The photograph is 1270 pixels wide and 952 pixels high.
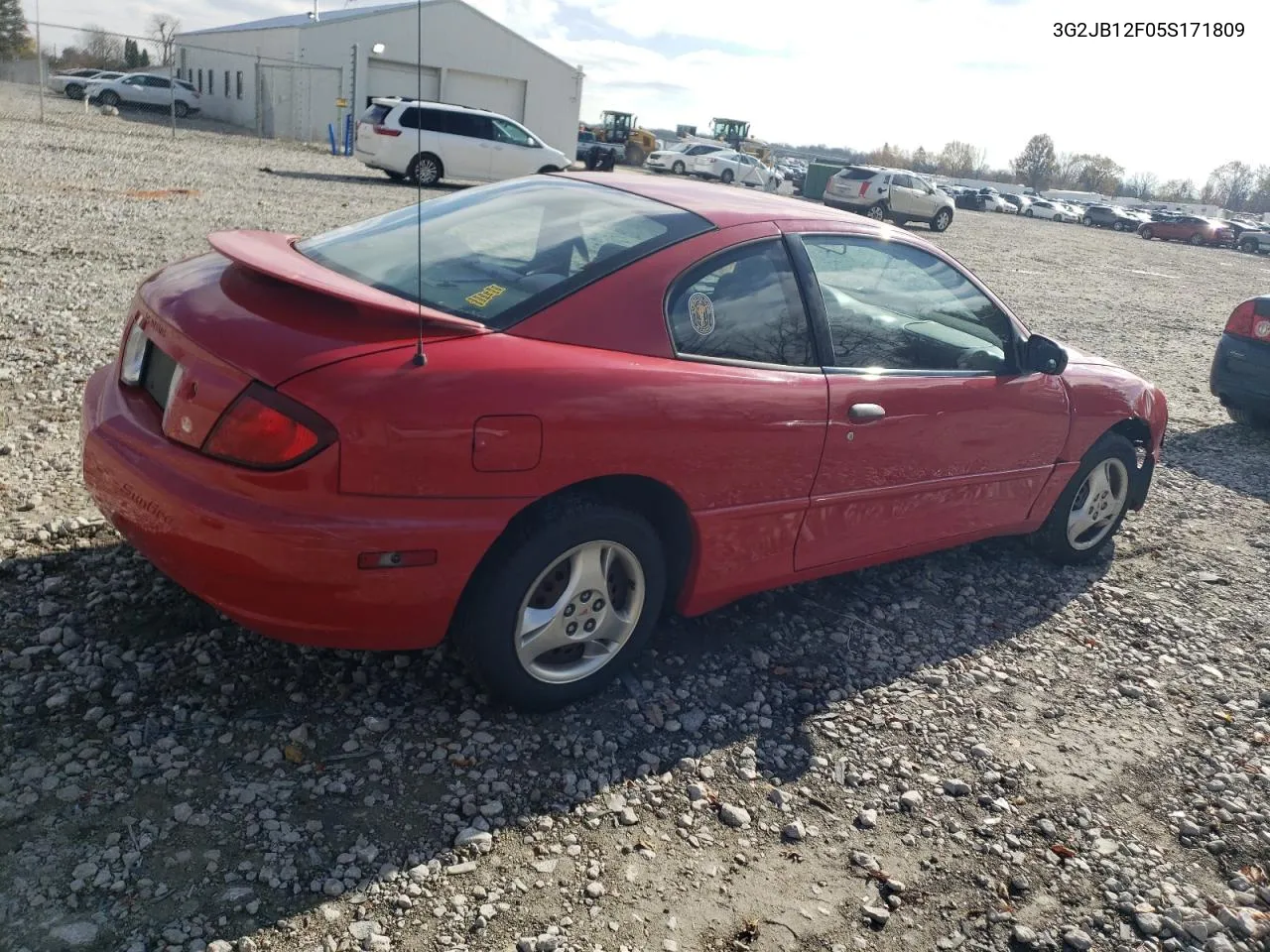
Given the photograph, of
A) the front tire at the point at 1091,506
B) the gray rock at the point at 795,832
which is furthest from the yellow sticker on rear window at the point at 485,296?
the front tire at the point at 1091,506

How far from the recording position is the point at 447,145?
2205 centimetres

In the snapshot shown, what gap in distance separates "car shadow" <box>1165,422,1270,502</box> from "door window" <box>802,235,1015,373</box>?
3579mm

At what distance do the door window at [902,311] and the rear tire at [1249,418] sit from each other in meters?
5.28

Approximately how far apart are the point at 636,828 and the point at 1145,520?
4.29m

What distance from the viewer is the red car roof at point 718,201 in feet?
11.3

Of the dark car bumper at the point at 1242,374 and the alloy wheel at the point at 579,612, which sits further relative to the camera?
the dark car bumper at the point at 1242,374

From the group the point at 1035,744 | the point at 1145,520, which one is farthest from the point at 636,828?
the point at 1145,520

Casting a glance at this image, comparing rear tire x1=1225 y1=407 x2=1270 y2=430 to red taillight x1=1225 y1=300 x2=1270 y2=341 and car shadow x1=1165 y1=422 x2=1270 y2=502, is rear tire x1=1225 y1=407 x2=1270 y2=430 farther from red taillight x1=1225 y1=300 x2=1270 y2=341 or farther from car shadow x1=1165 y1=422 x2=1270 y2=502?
red taillight x1=1225 y1=300 x2=1270 y2=341

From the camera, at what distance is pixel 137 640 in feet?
10.3

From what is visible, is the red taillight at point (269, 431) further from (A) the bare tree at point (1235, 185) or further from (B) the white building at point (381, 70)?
(A) the bare tree at point (1235, 185)

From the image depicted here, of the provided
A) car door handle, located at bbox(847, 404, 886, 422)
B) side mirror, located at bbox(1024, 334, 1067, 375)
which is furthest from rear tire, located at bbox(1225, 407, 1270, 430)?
car door handle, located at bbox(847, 404, 886, 422)

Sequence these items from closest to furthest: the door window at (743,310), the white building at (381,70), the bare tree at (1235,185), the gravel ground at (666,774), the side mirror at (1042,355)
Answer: the gravel ground at (666,774), the door window at (743,310), the side mirror at (1042,355), the white building at (381,70), the bare tree at (1235,185)

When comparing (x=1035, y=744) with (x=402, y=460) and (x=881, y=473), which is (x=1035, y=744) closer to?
(x=881, y=473)

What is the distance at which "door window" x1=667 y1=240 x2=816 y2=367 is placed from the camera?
124 inches
